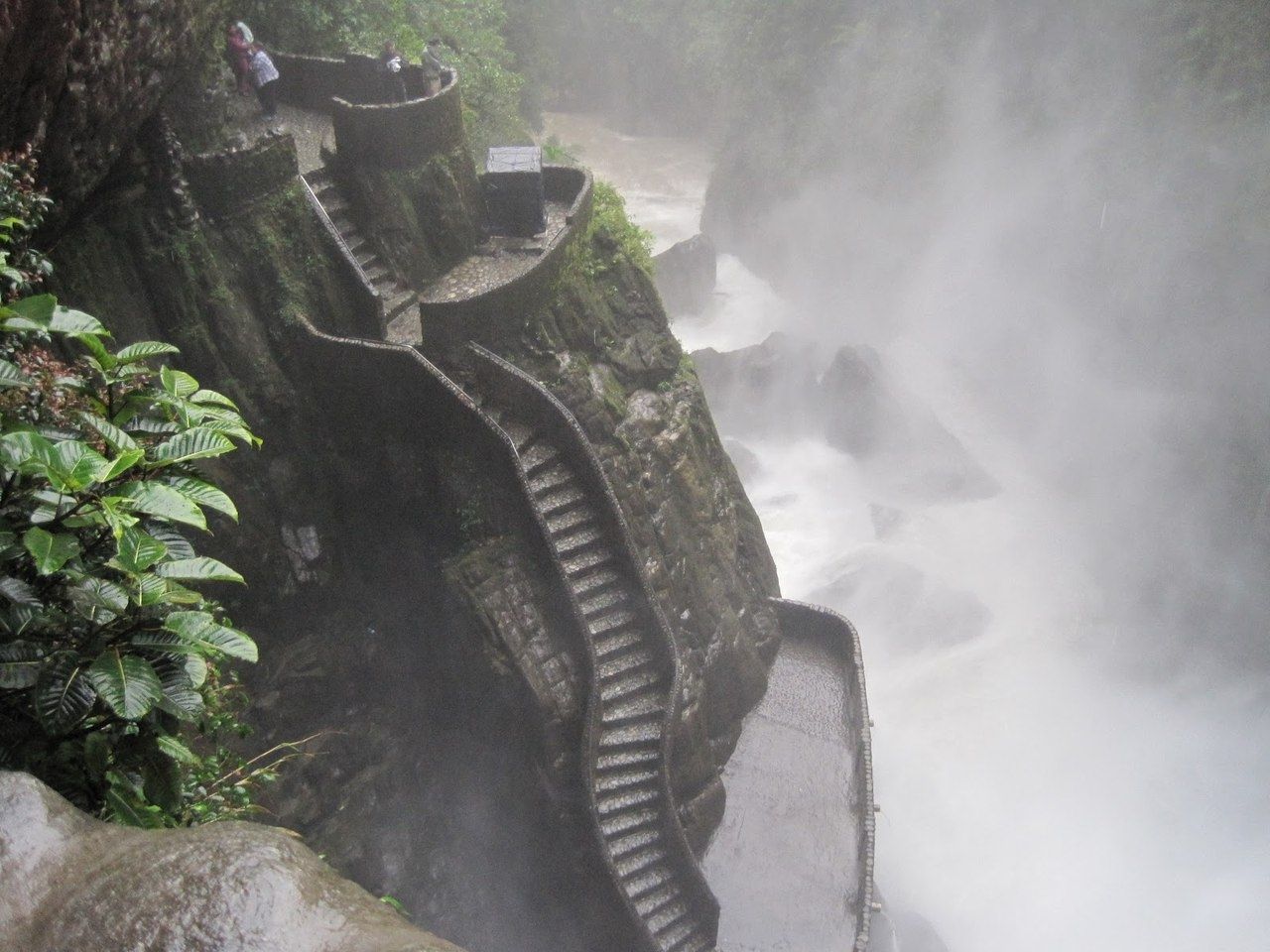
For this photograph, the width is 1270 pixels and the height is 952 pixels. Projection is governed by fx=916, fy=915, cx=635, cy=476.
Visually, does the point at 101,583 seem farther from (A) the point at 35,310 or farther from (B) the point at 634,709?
(B) the point at 634,709

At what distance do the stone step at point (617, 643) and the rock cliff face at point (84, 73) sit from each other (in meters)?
6.95

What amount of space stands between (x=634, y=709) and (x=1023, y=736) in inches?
451

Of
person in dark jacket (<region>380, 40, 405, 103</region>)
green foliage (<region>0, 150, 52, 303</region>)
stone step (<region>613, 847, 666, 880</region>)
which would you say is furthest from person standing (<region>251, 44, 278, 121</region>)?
stone step (<region>613, 847, 666, 880</region>)

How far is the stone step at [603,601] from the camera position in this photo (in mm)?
10922

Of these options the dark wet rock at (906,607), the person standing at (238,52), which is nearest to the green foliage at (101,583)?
the person standing at (238,52)

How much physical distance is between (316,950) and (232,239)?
918 cm

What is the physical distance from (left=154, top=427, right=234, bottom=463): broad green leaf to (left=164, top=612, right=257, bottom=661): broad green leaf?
2.45 feet

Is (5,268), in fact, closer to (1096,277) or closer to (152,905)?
(152,905)

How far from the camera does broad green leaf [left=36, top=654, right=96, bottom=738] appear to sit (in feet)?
12.3

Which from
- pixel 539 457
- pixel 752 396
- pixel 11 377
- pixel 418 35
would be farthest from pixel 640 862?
pixel 752 396

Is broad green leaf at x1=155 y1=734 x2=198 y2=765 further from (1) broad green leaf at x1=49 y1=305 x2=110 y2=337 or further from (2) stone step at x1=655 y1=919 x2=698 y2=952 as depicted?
(2) stone step at x1=655 y1=919 x2=698 y2=952

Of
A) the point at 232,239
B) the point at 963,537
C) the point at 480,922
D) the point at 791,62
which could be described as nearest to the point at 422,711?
the point at 480,922

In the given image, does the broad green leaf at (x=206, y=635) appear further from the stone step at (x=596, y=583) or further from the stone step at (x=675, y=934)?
the stone step at (x=675, y=934)

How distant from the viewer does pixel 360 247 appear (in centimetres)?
1184
